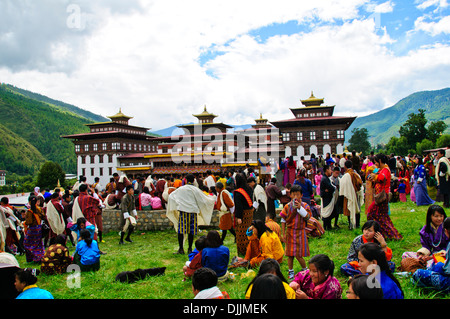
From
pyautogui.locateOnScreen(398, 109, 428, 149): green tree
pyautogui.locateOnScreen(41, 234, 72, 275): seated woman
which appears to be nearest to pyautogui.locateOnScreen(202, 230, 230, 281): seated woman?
pyautogui.locateOnScreen(41, 234, 72, 275): seated woman

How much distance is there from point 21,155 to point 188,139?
255 ft

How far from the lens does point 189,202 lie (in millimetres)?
7668

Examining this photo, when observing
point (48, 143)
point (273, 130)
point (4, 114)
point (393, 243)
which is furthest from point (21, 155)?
point (393, 243)

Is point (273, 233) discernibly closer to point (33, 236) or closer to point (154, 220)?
point (33, 236)

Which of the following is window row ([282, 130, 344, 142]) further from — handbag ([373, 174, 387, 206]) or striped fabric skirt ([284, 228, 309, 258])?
striped fabric skirt ([284, 228, 309, 258])

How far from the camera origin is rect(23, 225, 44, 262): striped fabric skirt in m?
8.44

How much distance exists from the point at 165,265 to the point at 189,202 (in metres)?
1.49

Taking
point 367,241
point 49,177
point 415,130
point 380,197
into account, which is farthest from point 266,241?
point 49,177

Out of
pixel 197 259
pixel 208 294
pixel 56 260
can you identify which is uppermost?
→ pixel 208 294

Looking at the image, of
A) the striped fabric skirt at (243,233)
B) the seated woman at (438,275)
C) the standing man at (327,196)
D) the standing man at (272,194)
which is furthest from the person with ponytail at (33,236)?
the seated woman at (438,275)

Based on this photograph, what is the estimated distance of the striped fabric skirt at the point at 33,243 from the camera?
27.7ft

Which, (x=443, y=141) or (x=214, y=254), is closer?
(x=214, y=254)

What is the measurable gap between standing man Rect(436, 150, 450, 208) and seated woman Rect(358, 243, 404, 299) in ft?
26.2

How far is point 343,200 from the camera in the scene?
333 inches
